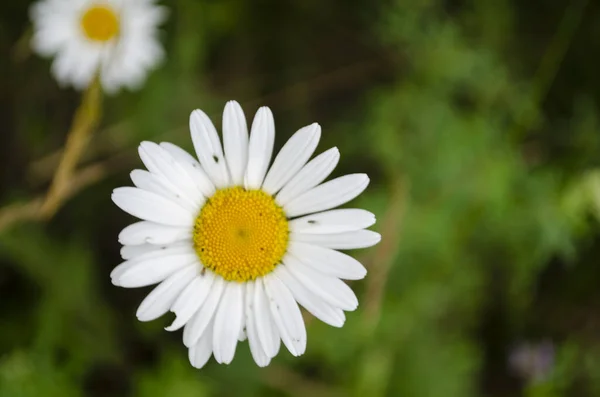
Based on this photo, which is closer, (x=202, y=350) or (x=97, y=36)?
(x=202, y=350)

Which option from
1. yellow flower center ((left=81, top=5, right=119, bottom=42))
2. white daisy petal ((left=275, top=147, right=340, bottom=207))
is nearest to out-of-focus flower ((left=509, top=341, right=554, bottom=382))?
white daisy petal ((left=275, top=147, right=340, bottom=207))

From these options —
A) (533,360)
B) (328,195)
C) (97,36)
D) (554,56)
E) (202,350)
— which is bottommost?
(202,350)

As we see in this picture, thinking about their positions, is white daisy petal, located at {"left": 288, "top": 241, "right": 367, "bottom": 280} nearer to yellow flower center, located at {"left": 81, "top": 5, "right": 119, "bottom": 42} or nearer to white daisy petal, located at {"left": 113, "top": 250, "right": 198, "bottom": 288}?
white daisy petal, located at {"left": 113, "top": 250, "right": 198, "bottom": 288}

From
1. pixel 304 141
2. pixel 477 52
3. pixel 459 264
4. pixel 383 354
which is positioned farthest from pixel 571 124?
pixel 304 141

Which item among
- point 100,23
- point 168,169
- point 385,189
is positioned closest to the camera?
point 168,169

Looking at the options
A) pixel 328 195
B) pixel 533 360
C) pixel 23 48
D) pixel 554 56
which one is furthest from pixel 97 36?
pixel 533 360

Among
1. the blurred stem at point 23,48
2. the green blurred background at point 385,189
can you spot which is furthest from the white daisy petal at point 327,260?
the blurred stem at point 23,48

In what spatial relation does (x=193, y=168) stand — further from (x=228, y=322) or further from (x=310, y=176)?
(x=228, y=322)
